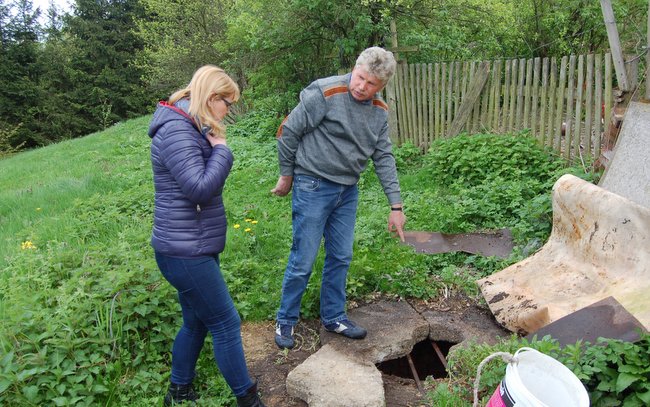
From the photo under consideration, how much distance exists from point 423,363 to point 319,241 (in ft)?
4.20

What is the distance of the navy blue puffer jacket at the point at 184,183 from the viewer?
226 cm

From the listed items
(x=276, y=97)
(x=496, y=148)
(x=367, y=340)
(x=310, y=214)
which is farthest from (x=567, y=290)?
(x=276, y=97)

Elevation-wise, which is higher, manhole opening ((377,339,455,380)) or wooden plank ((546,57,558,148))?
wooden plank ((546,57,558,148))

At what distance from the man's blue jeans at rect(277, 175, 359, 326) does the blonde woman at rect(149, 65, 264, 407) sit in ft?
2.64

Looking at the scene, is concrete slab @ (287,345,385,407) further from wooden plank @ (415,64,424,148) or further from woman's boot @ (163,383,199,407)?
wooden plank @ (415,64,424,148)

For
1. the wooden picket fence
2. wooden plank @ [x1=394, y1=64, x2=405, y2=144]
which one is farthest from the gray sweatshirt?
wooden plank @ [x1=394, y1=64, x2=405, y2=144]

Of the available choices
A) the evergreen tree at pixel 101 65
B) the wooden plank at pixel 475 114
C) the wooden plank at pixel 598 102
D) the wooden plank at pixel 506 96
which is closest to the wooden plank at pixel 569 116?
the wooden plank at pixel 598 102

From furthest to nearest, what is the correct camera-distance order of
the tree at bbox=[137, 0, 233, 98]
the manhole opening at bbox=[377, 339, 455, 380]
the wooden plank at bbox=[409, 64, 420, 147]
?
the tree at bbox=[137, 0, 233, 98] < the wooden plank at bbox=[409, 64, 420, 147] < the manhole opening at bbox=[377, 339, 455, 380]

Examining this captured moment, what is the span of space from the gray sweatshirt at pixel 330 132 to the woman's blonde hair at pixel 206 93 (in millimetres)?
770

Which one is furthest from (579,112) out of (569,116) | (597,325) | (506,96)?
(597,325)

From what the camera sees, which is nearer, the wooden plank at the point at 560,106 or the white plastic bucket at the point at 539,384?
the white plastic bucket at the point at 539,384

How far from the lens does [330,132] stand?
314cm

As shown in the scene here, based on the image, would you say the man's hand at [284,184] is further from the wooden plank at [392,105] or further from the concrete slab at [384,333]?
the wooden plank at [392,105]

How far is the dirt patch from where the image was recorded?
2.95 metres
